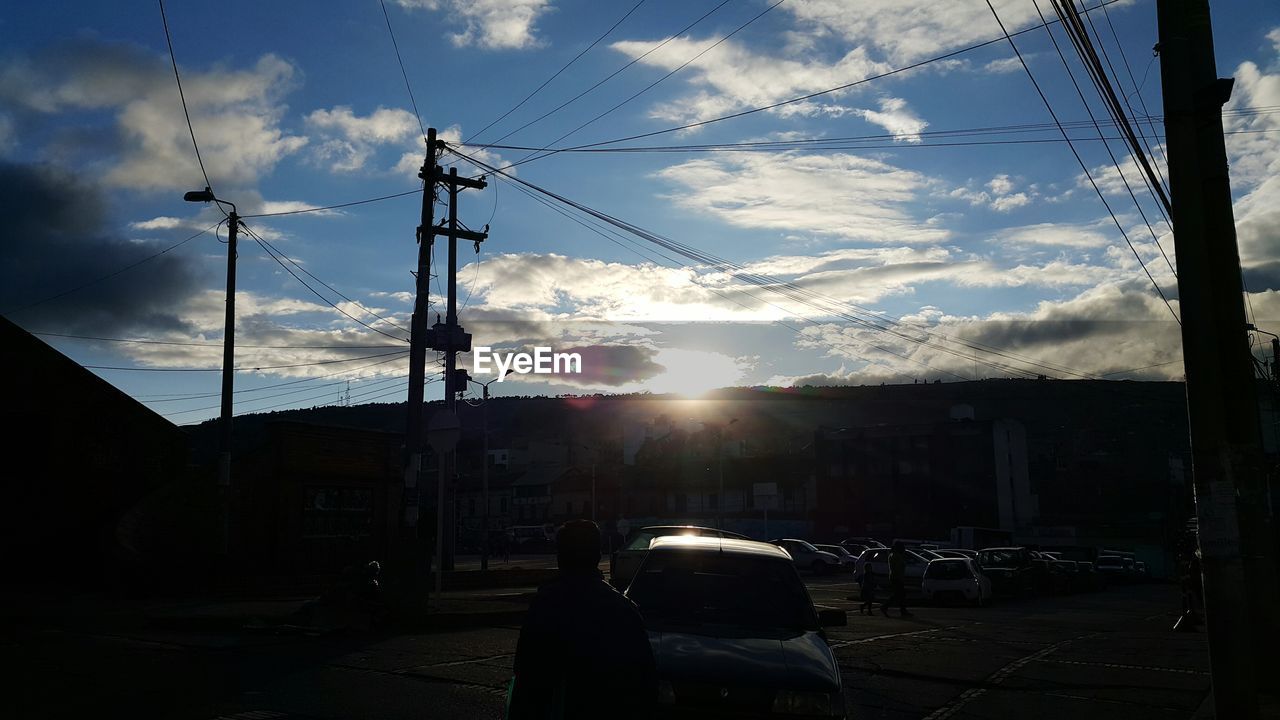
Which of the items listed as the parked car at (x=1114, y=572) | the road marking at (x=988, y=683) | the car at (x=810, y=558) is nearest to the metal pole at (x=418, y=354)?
the road marking at (x=988, y=683)

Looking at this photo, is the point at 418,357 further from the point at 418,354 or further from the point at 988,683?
the point at 988,683

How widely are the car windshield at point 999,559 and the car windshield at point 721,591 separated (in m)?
28.2

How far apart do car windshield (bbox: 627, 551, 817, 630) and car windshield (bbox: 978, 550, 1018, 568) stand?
28192 mm

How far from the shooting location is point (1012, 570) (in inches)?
1254

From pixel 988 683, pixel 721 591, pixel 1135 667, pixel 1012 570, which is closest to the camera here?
pixel 721 591

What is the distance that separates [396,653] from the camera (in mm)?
12586

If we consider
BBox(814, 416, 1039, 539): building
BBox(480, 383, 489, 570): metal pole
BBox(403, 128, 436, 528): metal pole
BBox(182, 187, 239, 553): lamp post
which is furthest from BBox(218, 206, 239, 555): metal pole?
BBox(814, 416, 1039, 539): building

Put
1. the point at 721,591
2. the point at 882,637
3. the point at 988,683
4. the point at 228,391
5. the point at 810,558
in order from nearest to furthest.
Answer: the point at 721,591
the point at 988,683
the point at 882,637
the point at 228,391
the point at 810,558

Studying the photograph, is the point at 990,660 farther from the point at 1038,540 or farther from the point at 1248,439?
the point at 1038,540

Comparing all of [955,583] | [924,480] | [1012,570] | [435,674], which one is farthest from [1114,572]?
[435,674]

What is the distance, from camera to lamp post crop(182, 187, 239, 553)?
975 inches

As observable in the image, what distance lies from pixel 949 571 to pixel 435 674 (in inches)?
812

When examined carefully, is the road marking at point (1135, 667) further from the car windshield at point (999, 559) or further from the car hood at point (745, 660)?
the car windshield at point (999, 559)

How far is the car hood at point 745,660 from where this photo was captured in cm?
596
